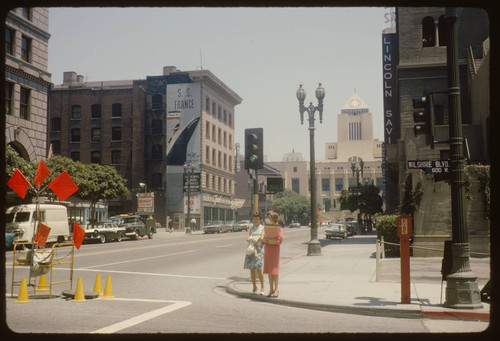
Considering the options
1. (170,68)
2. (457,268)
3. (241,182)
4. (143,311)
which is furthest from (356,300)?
(241,182)

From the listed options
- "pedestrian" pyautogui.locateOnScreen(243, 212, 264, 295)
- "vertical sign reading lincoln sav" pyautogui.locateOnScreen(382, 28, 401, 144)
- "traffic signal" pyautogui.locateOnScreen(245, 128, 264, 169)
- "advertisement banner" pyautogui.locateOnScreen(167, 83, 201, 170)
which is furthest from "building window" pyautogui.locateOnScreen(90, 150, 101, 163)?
"pedestrian" pyautogui.locateOnScreen(243, 212, 264, 295)

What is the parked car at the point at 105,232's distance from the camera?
3594 cm

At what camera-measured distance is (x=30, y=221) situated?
2962cm

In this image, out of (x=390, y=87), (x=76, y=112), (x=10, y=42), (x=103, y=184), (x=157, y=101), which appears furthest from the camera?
(x=157, y=101)

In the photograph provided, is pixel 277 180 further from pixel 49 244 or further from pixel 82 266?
pixel 49 244

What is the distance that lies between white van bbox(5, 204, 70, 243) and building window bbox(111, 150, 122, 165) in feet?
136

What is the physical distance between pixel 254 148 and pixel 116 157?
63835 millimetres

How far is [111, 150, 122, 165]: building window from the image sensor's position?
7450 centimetres

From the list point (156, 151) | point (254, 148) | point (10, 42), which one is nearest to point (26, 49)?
point (10, 42)

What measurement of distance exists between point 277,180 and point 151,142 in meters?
60.4

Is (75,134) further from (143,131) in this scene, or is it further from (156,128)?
(156,128)

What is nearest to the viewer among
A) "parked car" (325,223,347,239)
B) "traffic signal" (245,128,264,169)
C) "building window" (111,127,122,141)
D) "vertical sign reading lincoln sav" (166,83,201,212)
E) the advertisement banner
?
"traffic signal" (245,128,264,169)

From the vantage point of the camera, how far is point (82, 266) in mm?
→ 18766

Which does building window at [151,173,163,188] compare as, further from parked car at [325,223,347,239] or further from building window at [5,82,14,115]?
building window at [5,82,14,115]
